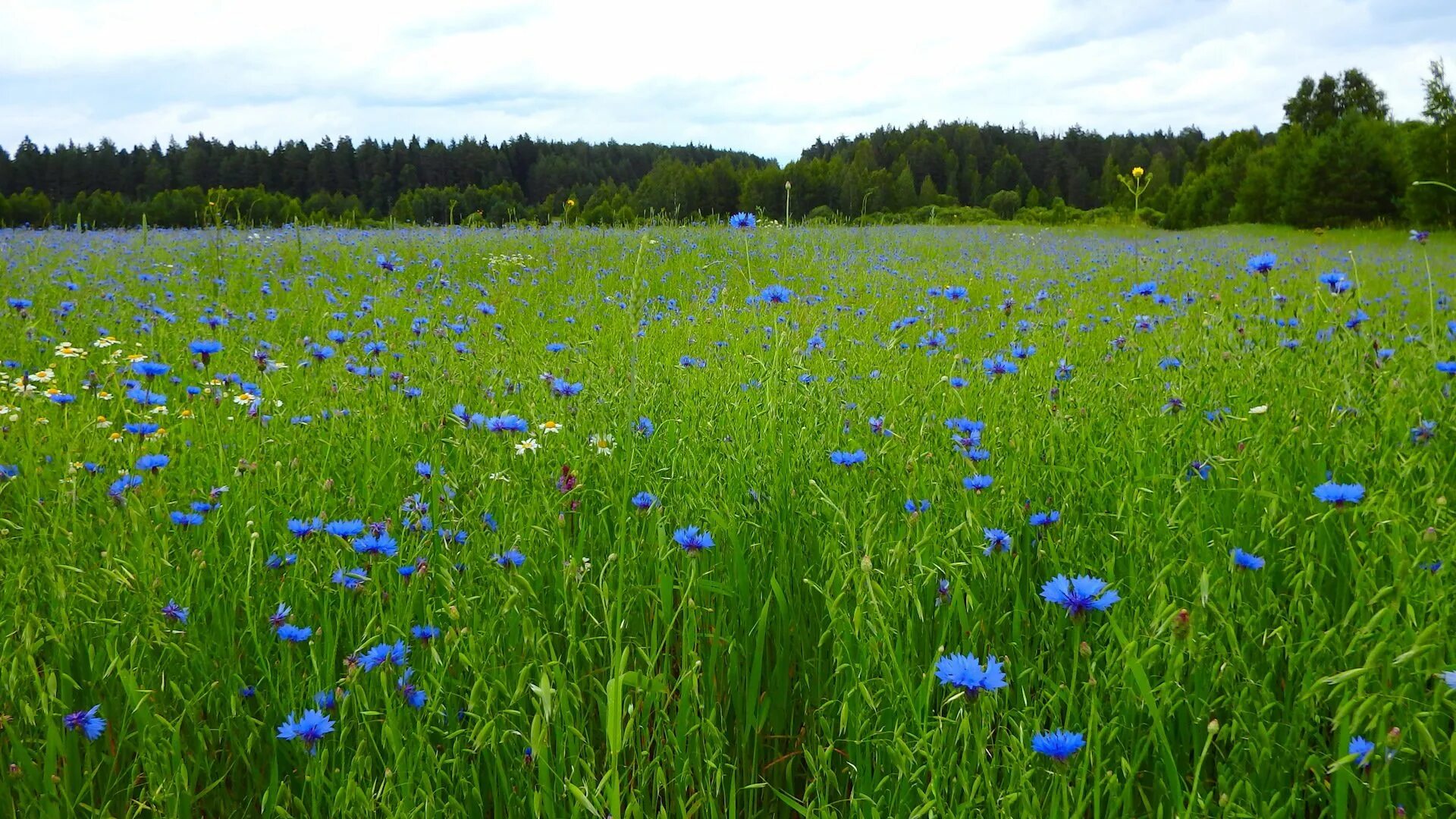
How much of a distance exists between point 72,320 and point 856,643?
485cm

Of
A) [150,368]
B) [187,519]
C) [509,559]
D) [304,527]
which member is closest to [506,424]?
[304,527]

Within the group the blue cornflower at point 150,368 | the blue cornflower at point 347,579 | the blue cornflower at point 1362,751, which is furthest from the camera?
the blue cornflower at point 150,368

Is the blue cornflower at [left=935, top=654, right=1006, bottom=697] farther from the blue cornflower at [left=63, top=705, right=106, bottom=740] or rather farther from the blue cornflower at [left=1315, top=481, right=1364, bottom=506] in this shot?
the blue cornflower at [left=63, top=705, right=106, bottom=740]

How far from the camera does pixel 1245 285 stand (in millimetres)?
5809

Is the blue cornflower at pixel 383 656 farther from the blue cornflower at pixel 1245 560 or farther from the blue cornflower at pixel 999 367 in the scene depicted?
the blue cornflower at pixel 999 367

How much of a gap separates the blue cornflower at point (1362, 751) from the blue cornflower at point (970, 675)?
376 mm

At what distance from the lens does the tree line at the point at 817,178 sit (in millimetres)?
17812

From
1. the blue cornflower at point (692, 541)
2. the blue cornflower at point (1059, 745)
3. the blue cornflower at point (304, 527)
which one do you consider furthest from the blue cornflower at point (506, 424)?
the blue cornflower at point (1059, 745)

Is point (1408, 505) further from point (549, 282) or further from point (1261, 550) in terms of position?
point (549, 282)

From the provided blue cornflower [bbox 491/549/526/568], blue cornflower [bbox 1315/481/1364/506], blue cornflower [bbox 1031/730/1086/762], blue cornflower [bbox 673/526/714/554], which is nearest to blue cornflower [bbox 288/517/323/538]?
blue cornflower [bbox 491/549/526/568]

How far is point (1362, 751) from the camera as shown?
3.08 feet

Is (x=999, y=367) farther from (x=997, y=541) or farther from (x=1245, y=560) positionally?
(x=1245, y=560)

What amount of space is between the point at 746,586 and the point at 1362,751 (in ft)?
3.00

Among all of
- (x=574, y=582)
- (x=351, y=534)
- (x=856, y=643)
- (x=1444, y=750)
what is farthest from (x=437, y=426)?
(x=1444, y=750)
